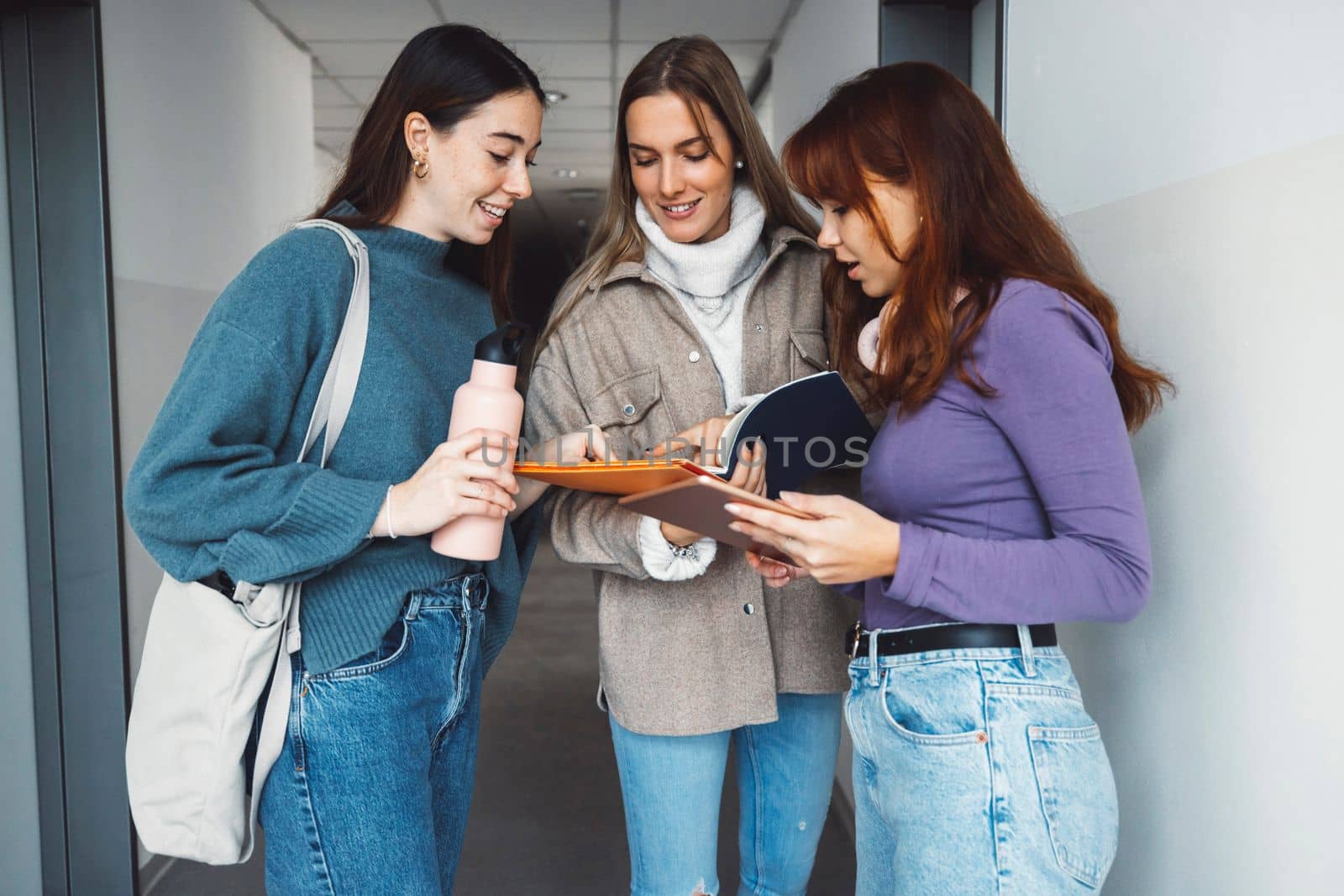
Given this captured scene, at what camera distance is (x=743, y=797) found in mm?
1551

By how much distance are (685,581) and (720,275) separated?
1.47 feet

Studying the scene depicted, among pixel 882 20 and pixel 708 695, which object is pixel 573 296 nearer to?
pixel 708 695

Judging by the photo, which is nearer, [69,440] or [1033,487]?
[1033,487]

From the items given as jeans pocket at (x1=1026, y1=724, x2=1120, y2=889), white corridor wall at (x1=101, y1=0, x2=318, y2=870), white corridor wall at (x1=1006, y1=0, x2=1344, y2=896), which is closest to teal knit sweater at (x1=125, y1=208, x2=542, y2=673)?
jeans pocket at (x1=1026, y1=724, x2=1120, y2=889)

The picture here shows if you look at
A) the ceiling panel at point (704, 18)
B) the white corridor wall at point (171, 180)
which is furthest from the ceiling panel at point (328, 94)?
the ceiling panel at point (704, 18)

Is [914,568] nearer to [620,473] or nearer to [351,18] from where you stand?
[620,473]

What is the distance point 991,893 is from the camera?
3.10ft

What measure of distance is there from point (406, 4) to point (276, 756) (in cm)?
338

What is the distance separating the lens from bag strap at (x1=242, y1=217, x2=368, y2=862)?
1098 millimetres

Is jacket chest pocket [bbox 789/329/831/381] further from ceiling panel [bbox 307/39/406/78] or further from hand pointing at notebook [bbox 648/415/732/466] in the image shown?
ceiling panel [bbox 307/39/406/78]

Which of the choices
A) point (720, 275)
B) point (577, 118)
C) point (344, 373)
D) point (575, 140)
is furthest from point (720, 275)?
point (575, 140)

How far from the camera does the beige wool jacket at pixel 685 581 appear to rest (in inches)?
55.2

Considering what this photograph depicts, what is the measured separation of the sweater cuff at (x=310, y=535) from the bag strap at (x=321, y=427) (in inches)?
1.9

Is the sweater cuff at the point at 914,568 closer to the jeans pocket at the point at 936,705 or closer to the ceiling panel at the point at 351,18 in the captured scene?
the jeans pocket at the point at 936,705
